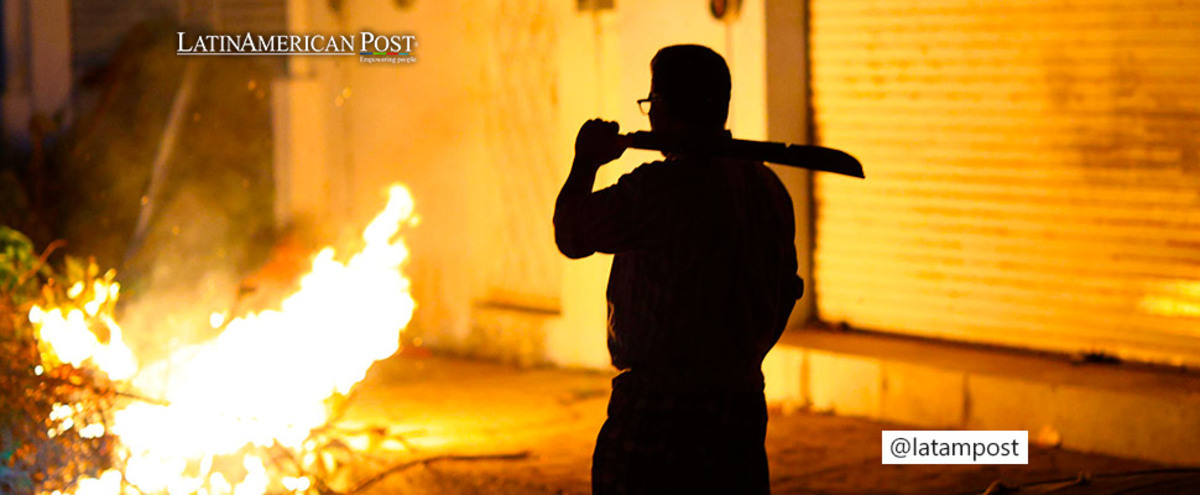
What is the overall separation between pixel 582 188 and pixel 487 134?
252 inches

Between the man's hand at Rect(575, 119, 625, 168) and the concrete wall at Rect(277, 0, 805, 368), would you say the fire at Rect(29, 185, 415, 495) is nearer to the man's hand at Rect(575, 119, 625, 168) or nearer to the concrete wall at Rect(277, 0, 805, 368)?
the concrete wall at Rect(277, 0, 805, 368)

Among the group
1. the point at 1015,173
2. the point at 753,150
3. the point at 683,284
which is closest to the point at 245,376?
the point at 683,284

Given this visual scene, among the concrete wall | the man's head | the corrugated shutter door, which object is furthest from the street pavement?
the man's head

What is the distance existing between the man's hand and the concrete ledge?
4.12m

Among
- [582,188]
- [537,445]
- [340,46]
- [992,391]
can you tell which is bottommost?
[537,445]

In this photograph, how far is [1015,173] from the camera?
772 cm

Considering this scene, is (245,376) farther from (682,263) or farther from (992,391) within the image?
(992,391)

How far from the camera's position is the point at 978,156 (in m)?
7.85

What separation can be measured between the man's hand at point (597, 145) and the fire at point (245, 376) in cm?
268

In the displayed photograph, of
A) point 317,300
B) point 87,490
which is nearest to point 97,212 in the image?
point 317,300

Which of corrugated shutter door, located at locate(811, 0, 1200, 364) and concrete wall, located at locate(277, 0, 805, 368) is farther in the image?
concrete wall, located at locate(277, 0, 805, 368)

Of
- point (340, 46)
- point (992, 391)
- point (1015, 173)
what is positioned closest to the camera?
point (992, 391)

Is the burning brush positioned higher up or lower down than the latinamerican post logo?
lower down

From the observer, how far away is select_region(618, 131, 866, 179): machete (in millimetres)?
3641
